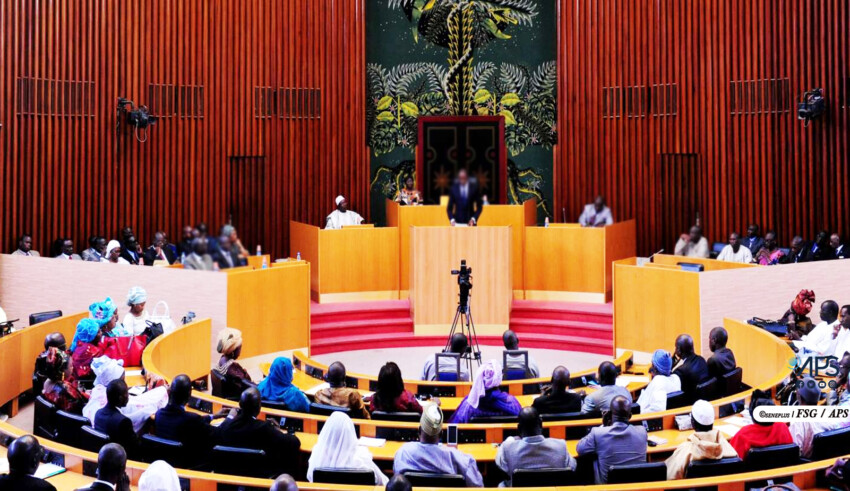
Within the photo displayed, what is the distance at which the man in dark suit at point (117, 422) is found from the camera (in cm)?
554

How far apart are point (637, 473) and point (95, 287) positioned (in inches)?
287

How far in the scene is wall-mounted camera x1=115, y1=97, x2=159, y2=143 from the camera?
13.4 meters

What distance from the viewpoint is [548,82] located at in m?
15.5

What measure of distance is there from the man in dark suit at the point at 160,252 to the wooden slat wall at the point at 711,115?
608 cm

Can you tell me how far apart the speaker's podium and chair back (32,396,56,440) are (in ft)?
18.9

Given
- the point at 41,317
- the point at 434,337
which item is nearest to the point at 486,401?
the point at 41,317

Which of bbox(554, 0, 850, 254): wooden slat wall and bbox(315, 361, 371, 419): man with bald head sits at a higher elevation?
bbox(554, 0, 850, 254): wooden slat wall

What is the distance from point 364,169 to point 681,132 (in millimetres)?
4921

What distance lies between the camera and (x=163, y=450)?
545cm

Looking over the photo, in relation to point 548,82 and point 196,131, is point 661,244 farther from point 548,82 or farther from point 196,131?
point 196,131

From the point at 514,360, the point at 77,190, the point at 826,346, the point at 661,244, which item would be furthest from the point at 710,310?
the point at 77,190

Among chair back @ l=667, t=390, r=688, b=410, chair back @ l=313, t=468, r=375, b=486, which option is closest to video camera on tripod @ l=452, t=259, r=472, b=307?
chair back @ l=667, t=390, r=688, b=410

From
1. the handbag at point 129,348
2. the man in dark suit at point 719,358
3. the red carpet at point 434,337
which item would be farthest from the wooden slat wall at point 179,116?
the man in dark suit at point 719,358

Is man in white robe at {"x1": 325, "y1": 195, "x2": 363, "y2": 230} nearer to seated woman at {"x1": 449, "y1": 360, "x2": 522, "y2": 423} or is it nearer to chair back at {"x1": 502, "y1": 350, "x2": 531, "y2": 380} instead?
chair back at {"x1": 502, "y1": 350, "x2": 531, "y2": 380}
